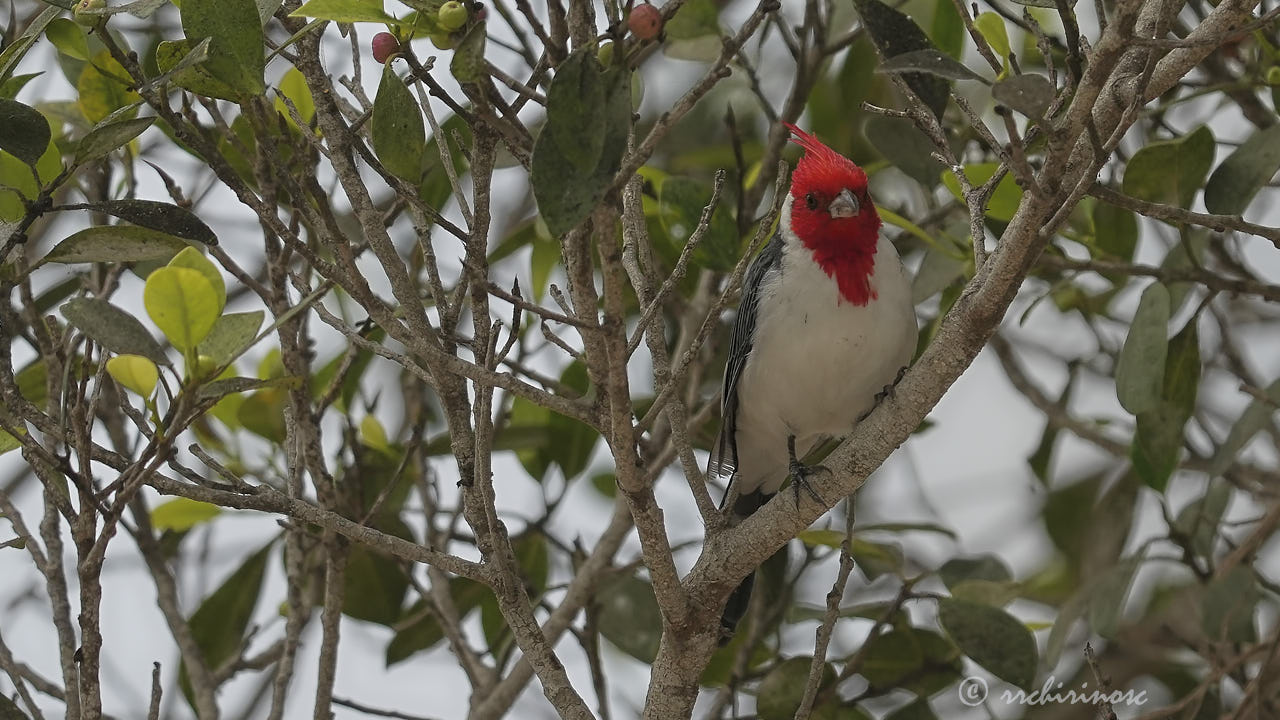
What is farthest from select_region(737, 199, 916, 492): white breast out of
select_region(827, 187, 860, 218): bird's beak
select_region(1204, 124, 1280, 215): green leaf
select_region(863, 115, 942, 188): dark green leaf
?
select_region(1204, 124, 1280, 215): green leaf

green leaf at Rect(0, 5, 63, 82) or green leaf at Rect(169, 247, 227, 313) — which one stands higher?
green leaf at Rect(0, 5, 63, 82)

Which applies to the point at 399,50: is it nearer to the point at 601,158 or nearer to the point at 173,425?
the point at 601,158

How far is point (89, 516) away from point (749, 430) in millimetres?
1976

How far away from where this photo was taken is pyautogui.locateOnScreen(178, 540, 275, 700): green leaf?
3496 millimetres

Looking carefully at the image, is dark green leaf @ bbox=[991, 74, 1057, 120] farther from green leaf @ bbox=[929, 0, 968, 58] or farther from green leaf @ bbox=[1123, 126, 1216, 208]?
green leaf @ bbox=[929, 0, 968, 58]

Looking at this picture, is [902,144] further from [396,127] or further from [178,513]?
[178,513]

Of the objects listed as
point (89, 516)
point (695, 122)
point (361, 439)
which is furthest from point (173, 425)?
point (695, 122)

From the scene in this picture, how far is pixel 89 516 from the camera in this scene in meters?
2.05

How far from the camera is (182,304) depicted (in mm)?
1871

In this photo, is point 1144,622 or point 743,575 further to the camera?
point 1144,622

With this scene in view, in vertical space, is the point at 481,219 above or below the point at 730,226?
below

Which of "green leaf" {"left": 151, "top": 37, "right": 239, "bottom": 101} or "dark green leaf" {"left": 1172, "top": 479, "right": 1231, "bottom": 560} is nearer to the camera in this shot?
"green leaf" {"left": 151, "top": 37, "right": 239, "bottom": 101}

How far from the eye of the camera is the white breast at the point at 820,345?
10.4 feet

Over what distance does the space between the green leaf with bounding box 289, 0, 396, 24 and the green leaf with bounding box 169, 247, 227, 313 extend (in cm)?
38
